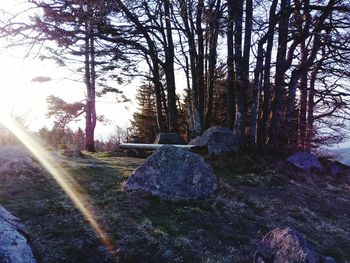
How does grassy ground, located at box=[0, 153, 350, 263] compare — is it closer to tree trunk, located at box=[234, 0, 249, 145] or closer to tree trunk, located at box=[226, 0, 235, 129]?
tree trunk, located at box=[234, 0, 249, 145]

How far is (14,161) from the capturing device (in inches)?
300

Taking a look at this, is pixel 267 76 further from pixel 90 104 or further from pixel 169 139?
pixel 90 104

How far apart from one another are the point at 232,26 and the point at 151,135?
736 inches

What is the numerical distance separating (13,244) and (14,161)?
15.2 ft

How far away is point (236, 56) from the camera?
11.9m

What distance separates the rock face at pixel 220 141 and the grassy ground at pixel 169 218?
2.41 meters

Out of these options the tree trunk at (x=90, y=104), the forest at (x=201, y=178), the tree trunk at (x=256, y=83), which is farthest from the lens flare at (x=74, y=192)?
the tree trunk at (x=90, y=104)

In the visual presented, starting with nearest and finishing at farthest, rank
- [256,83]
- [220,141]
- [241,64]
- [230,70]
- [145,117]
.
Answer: [220,141]
[256,83]
[241,64]
[230,70]
[145,117]

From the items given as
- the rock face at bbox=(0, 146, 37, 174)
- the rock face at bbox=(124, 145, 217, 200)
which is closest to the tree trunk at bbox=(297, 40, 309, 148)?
the rock face at bbox=(124, 145, 217, 200)

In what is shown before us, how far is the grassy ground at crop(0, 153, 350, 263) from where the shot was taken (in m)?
4.41

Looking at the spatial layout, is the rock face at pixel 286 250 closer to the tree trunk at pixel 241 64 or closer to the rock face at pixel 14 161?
the rock face at pixel 14 161

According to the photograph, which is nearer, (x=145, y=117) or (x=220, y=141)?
(x=220, y=141)

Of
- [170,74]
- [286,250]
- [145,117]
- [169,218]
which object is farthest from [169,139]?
[145,117]

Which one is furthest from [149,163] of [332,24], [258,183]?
[332,24]
